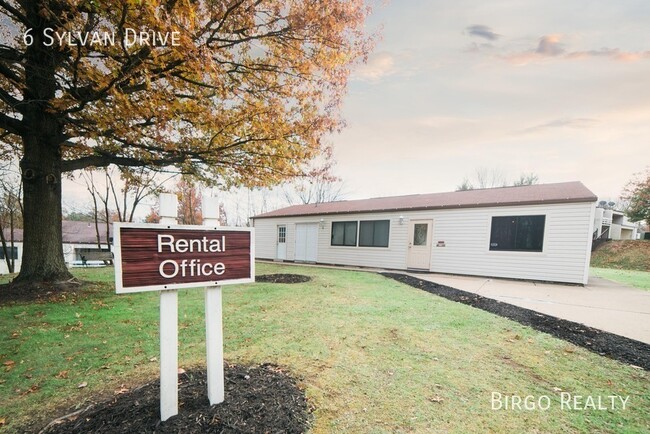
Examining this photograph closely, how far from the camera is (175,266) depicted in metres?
1.83

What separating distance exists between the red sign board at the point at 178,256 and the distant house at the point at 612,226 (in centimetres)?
2590

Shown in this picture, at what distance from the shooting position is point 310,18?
489 centimetres

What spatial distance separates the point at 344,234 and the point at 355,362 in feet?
37.5

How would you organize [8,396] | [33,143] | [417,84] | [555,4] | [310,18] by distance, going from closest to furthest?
[8,396], [310,18], [33,143], [555,4], [417,84]

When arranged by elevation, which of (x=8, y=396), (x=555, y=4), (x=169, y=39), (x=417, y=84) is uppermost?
(x=555, y=4)

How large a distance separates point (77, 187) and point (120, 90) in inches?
841

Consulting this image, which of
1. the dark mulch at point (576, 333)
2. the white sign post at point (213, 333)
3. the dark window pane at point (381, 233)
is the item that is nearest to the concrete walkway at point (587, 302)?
the dark mulch at point (576, 333)

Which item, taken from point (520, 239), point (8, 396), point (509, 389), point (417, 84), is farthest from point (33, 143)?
point (520, 239)

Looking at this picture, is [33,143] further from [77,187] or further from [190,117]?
[77,187]

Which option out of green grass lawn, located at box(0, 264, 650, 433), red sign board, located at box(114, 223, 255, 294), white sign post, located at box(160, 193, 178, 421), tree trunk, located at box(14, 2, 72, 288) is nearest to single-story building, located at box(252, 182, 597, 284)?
green grass lawn, located at box(0, 264, 650, 433)

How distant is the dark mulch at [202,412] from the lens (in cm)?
173

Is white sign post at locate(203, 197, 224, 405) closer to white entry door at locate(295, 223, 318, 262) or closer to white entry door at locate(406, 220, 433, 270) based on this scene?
white entry door at locate(406, 220, 433, 270)

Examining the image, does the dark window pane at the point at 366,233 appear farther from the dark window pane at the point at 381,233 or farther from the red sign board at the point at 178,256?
the red sign board at the point at 178,256

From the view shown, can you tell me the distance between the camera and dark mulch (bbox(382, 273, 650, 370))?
3342 mm
